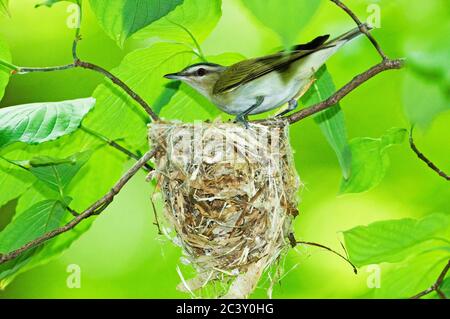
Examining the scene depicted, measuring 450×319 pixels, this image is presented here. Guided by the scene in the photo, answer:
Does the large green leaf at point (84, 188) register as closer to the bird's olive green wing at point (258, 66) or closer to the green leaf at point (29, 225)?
the green leaf at point (29, 225)

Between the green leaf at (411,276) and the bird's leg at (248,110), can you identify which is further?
the bird's leg at (248,110)

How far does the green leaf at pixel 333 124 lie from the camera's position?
1.58 m

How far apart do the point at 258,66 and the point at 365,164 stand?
0.48 meters

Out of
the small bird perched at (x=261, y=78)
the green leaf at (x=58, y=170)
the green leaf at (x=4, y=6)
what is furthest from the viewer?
the small bird perched at (x=261, y=78)

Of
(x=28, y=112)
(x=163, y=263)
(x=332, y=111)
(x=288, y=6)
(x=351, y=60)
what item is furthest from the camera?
(x=163, y=263)

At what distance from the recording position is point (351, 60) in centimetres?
210

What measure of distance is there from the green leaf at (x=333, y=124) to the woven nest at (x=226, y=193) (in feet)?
0.60

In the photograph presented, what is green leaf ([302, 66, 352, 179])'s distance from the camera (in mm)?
1580

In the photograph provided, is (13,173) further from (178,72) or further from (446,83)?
(446,83)

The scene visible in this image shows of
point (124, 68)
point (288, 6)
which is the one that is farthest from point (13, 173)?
point (288, 6)

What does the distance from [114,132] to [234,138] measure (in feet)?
1.29

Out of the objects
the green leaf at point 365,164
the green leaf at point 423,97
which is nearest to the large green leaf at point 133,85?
the green leaf at point 365,164

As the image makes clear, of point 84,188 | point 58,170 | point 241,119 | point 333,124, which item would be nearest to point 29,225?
point 58,170

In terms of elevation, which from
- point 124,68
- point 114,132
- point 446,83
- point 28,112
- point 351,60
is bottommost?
point 446,83
